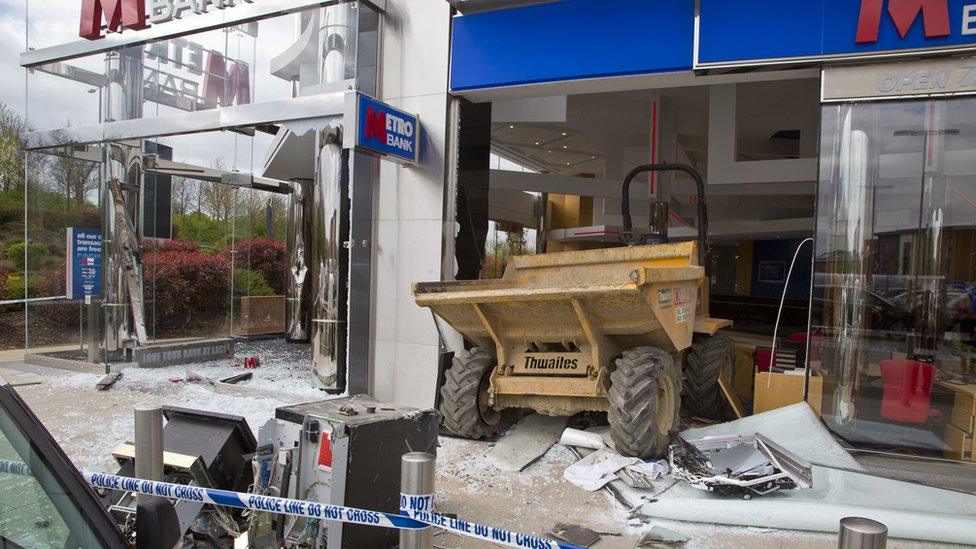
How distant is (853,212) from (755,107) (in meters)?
6.84

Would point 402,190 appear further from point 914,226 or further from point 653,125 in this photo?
point 653,125

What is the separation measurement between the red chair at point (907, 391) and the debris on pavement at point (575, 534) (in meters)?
3.30

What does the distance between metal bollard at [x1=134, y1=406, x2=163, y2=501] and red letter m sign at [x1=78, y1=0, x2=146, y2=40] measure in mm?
7985

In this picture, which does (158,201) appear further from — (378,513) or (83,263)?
(378,513)

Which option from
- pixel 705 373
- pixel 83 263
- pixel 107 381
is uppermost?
pixel 83 263

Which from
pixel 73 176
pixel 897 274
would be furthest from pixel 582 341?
pixel 73 176

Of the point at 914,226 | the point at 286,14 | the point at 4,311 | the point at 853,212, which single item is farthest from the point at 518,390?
the point at 4,311

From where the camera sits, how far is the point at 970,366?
555 centimetres

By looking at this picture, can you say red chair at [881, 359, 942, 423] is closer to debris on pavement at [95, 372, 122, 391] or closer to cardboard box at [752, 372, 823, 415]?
cardboard box at [752, 372, 823, 415]

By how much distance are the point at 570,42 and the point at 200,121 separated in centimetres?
526

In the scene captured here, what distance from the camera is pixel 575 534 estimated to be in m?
4.15

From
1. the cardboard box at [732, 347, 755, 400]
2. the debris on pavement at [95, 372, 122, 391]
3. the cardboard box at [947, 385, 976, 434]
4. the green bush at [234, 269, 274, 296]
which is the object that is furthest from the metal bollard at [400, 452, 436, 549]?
the green bush at [234, 269, 274, 296]

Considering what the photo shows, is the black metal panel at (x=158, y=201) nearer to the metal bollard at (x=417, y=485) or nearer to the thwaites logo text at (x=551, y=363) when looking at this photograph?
the thwaites logo text at (x=551, y=363)

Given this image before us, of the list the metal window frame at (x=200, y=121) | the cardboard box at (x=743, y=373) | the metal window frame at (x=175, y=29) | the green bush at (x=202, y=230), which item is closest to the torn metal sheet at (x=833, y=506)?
the cardboard box at (x=743, y=373)
